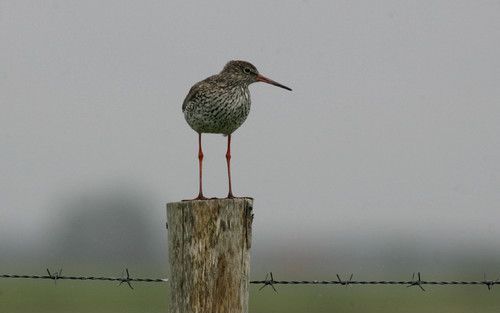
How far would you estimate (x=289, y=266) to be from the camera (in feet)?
347

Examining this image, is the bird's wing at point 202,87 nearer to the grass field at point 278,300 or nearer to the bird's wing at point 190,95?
the bird's wing at point 190,95

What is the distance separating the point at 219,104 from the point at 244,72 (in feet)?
2.57

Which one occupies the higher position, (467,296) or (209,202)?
(209,202)

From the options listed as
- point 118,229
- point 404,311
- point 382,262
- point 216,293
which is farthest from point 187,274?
point 118,229

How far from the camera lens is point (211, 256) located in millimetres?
6762

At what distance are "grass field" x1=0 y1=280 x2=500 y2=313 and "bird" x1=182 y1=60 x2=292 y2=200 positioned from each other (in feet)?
61.4

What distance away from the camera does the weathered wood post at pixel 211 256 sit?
6754 mm

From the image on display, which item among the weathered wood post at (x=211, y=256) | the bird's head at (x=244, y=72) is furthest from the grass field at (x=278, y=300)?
the weathered wood post at (x=211, y=256)

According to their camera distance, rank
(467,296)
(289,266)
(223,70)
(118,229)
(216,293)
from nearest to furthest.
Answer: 1. (216,293)
2. (223,70)
3. (467,296)
4. (289,266)
5. (118,229)

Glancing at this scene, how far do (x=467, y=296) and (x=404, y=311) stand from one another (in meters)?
9.95

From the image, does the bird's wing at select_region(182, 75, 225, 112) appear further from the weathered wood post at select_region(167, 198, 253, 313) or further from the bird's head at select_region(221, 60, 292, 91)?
the weathered wood post at select_region(167, 198, 253, 313)

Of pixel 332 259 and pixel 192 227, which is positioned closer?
pixel 192 227

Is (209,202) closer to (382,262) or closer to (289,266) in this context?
(289,266)

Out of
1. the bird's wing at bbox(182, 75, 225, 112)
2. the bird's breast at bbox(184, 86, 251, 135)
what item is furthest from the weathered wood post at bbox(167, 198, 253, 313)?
the bird's wing at bbox(182, 75, 225, 112)
